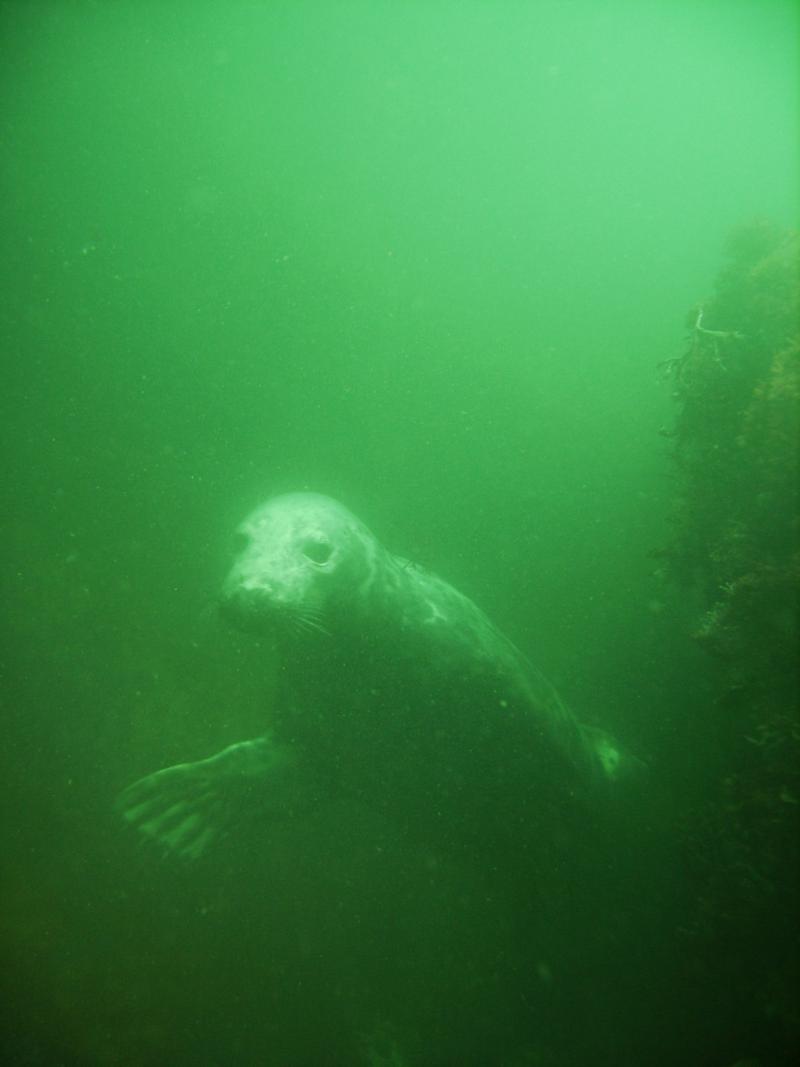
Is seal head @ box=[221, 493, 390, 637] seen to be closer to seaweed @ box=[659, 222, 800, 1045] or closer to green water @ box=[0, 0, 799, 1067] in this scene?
green water @ box=[0, 0, 799, 1067]

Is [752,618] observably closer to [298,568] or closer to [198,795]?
[298,568]

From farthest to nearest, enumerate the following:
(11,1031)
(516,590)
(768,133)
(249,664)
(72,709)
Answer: (768,133), (516,590), (249,664), (72,709), (11,1031)

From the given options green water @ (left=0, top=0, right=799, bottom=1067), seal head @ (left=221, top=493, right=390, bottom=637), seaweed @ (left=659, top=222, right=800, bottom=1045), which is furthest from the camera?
green water @ (left=0, top=0, right=799, bottom=1067)

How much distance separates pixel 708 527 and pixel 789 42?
14.9 metres

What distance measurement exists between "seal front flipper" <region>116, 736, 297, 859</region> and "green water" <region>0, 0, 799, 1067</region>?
0.52ft

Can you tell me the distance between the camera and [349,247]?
31.4 ft

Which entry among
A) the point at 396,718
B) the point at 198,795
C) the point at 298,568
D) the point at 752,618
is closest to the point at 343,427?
the point at 298,568

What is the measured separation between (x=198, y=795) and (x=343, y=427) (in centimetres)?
623

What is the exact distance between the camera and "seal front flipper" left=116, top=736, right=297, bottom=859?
2957 millimetres

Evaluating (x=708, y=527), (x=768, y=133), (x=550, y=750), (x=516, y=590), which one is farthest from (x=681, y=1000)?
(x=768, y=133)

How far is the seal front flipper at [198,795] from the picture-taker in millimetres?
2957

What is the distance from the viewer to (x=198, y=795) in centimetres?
312

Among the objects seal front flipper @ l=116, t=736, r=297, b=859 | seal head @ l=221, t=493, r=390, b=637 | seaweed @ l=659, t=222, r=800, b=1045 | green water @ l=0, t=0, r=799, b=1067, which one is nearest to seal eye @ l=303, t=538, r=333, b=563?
seal head @ l=221, t=493, r=390, b=637

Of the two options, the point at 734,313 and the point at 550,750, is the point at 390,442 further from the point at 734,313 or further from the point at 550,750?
the point at 550,750
